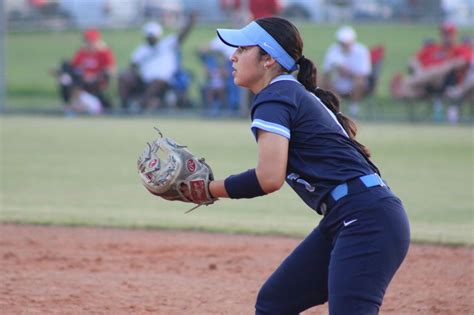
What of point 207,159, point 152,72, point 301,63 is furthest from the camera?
point 152,72

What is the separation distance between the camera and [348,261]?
143 inches

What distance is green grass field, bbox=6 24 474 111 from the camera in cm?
2083

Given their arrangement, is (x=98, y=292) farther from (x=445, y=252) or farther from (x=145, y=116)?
(x=145, y=116)

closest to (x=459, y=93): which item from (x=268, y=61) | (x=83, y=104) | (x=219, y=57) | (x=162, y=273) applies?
(x=219, y=57)

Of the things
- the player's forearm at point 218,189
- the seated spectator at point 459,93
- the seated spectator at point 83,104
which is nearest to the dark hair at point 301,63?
the player's forearm at point 218,189

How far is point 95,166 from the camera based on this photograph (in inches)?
464

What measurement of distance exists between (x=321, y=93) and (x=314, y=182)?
0.46 m

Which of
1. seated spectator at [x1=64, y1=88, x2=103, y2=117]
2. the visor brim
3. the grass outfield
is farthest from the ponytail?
seated spectator at [x1=64, y1=88, x2=103, y2=117]

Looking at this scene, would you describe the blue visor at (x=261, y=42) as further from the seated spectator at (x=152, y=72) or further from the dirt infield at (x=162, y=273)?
the seated spectator at (x=152, y=72)

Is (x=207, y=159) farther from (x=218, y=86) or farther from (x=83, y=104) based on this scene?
(x=83, y=104)

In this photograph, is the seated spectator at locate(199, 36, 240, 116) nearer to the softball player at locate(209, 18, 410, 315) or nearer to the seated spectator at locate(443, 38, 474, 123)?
the seated spectator at locate(443, 38, 474, 123)

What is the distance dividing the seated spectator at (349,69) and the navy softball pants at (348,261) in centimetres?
1393

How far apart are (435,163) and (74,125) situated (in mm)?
7350

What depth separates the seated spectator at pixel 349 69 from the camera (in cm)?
1784
